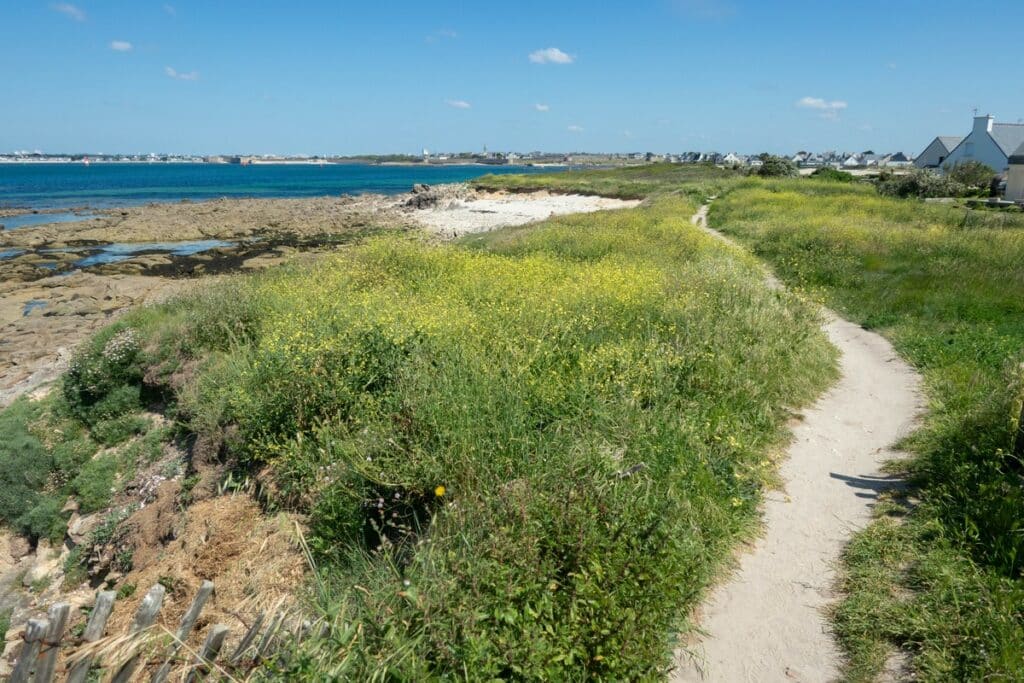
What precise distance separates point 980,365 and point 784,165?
197ft

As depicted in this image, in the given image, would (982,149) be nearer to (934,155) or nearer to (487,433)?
(934,155)

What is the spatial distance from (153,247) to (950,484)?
39.1 m

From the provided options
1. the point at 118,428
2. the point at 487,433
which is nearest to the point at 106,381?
the point at 118,428

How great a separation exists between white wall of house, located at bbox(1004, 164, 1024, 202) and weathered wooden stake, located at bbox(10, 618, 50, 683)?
4717 centimetres

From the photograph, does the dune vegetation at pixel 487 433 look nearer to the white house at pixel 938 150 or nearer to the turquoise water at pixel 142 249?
the turquoise water at pixel 142 249

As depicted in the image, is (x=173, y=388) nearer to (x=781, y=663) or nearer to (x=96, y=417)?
(x=96, y=417)

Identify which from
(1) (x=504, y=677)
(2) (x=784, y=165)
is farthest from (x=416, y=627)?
(2) (x=784, y=165)

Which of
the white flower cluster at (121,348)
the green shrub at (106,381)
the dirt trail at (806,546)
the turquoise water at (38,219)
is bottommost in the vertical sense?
the turquoise water at (38,219)

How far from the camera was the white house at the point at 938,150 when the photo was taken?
2938 inches

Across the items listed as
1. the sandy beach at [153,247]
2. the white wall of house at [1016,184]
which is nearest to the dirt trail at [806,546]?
the sandy beach at [153,247]

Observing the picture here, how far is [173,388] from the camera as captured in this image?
10297mm

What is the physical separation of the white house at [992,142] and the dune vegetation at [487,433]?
6513 centimetres

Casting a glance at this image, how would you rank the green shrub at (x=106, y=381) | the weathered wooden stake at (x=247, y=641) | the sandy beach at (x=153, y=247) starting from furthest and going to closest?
the sandy beach at (x=153, y=247) < the green shrub at (x=106, y=381) < the weathered wooden stake at (x=247, y=641)

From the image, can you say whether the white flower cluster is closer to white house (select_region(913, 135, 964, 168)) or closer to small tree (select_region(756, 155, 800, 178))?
small tree (select_region(756, 155, 800, 178))
